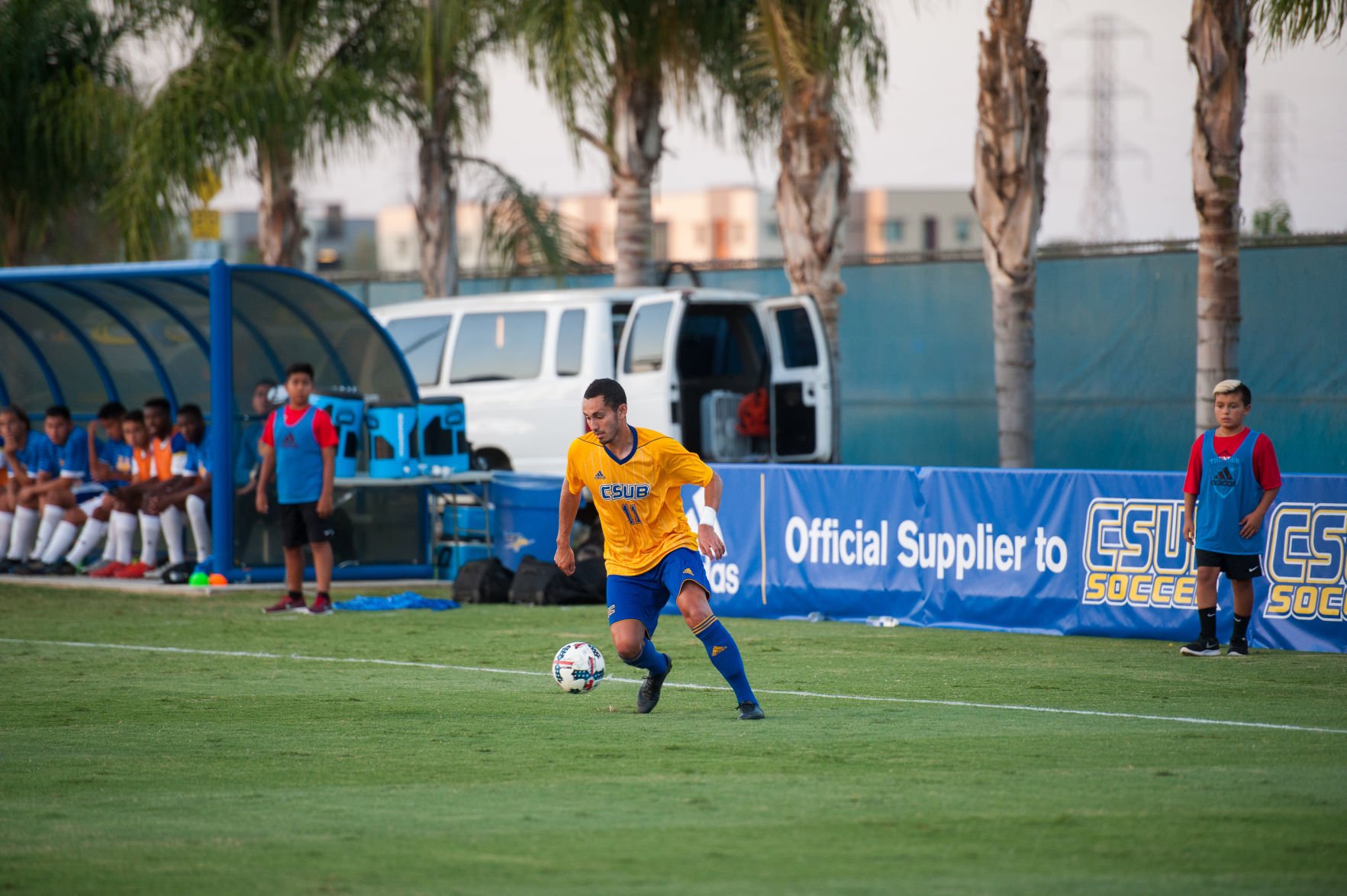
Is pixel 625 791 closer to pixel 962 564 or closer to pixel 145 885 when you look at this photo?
pixel 145 885

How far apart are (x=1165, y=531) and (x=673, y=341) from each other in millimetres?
5621

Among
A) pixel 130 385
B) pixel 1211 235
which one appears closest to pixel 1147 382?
pixel 1211 235

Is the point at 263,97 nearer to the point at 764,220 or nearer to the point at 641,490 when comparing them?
the point at 641,490

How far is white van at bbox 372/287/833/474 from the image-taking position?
649 inches

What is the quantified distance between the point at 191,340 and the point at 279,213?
12.2ft

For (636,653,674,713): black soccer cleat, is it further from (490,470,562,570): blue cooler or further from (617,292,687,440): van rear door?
(617,292,687,440): van rear door

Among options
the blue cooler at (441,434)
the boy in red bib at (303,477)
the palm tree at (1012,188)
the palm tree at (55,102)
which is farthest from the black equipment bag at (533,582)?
the palm tree at (55,102)

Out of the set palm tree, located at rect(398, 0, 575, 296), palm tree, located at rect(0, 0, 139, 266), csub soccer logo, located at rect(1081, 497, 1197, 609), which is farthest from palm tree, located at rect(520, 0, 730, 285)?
csub soccer logo, located at rect(1081, 497, 1197, 609)

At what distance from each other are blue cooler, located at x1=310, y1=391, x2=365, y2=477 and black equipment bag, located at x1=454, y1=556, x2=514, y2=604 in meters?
1.60

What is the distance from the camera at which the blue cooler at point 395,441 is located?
52.4 feet

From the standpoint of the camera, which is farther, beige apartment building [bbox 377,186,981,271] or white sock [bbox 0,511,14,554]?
beige apartment building [bbox 377,186,981,271]

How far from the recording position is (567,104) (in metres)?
18.8

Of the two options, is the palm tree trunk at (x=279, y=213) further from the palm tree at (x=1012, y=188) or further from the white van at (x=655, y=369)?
the palm tree at (x=1012, y=188)

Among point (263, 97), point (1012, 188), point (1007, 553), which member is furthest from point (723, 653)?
point (263, 97)
